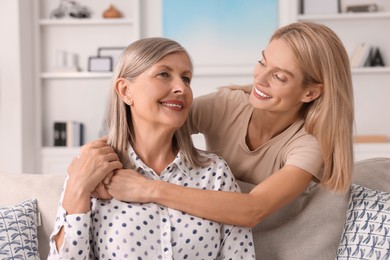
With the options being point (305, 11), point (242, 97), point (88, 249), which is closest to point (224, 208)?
point (88, 249)

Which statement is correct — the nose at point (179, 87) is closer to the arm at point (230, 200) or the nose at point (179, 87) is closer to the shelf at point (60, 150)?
the arm at point (230, 200)

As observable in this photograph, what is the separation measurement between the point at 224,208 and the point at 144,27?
364 centimetres

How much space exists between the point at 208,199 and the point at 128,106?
1.34ft

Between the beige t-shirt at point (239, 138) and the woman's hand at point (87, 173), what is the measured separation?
20.4 inches

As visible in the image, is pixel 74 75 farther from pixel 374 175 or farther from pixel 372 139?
pixel 374 175

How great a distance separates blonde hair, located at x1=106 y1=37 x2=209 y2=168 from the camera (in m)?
1.88

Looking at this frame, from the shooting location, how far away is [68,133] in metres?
5.31

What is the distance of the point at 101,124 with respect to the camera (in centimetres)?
545

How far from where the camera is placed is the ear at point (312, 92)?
2.16 m

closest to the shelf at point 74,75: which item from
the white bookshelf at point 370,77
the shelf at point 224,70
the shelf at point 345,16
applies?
the shelf at point 224,70

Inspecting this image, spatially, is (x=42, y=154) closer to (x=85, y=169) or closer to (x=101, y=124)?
(x=101, y=124)

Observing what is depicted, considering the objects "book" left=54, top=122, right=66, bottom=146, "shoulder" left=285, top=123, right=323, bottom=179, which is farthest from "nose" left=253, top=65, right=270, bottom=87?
"book" left=54, top=122, right=66, bottom=146

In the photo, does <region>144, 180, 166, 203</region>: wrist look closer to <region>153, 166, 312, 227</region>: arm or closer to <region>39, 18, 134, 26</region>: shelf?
<region>153, 166, 312, 227</region>: arm

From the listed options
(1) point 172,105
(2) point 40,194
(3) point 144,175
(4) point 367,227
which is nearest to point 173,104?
(1) point 172,105
